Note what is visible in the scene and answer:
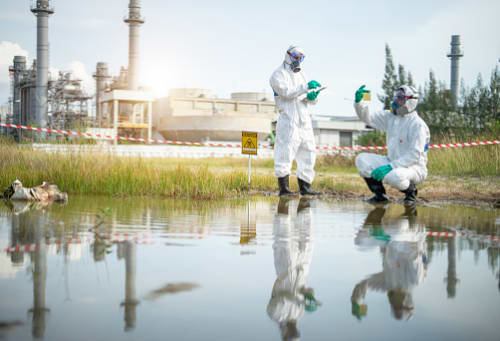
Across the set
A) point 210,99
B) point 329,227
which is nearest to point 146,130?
point 210,99

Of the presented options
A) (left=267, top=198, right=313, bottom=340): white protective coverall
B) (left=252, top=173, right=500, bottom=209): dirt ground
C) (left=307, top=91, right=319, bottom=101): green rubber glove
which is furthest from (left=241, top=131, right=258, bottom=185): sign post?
(left=267, top=198, right=313, bottom=340): white protective coverall

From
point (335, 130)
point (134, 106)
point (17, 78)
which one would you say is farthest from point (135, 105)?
point (335, 130)

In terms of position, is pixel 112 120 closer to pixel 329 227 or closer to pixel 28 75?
pixel 28 75

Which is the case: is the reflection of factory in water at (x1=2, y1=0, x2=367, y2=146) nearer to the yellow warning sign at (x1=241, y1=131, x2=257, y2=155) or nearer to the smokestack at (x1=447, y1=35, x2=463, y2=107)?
the smokestack at (x1=447, y1=35, x2=463, y2=107)

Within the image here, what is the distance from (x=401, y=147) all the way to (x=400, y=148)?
0.10ft

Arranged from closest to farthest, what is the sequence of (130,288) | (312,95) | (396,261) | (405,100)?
1. (130,288)
2. (396,261)
3. (405,100)
4. (312,95)

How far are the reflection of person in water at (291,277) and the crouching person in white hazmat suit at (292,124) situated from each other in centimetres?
416

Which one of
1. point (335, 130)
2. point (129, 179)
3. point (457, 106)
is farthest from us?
point (335, 130)

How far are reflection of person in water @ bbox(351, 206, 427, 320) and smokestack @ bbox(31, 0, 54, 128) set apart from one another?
4858 cm

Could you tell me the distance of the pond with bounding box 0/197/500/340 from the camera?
254 cm

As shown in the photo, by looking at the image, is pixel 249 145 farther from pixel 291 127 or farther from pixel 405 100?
pixel 405 100

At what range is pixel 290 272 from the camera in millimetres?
3600

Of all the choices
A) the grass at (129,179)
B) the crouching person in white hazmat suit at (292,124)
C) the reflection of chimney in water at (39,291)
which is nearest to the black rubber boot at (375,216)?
the crouching person in white hazmat suit at (292,124)

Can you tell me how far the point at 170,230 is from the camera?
545cm
